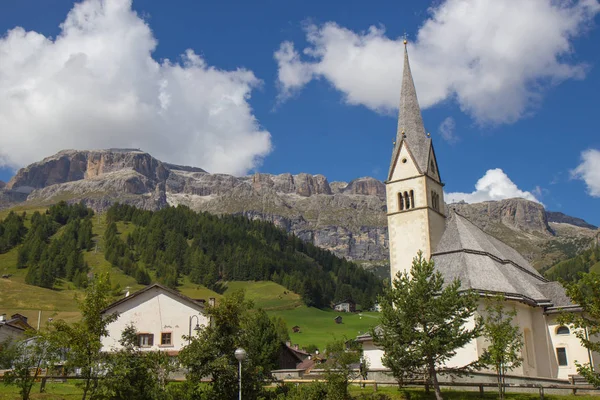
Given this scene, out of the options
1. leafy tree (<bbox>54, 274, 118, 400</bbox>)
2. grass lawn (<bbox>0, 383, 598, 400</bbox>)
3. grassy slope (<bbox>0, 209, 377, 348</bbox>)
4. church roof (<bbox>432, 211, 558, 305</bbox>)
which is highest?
grassy slope (<bbox>0, 209, 377, 348</bbox>)

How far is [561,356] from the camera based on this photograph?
4981cm

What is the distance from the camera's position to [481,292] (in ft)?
148

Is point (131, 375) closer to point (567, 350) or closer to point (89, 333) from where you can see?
point (89, 333)

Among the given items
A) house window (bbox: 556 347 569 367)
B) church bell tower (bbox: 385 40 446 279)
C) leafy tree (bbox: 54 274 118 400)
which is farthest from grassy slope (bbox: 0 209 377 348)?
leafy tree (bbox: 54 274 118 400)

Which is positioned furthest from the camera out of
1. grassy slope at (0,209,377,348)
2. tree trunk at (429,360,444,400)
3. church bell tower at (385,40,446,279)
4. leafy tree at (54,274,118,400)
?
grassy slope at (0,209,377,348)

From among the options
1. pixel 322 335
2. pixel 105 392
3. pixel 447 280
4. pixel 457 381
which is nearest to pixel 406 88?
pixel 447 280

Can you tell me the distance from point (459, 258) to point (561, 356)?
1150cm

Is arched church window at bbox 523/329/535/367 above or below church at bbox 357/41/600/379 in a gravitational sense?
A: below

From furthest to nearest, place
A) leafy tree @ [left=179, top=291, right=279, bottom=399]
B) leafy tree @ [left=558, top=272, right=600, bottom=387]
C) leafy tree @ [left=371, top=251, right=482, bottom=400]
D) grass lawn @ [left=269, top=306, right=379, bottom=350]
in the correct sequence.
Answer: grass lawn @ [left=269, top=306, right=379, bottom=350], leafy tree @ [left=371, top=251, right=482, bottom=400], leafy tree @ [left=179, top=291, right=279, bottom=399], leafy tree @ [left=558, top=272, right=600, bottom=387]

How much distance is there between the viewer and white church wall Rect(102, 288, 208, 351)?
5547cm

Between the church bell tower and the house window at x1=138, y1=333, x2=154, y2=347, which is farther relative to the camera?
the church bell tower

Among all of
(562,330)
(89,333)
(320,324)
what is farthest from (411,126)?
(320,324)

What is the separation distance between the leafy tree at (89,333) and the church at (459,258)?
19.5m

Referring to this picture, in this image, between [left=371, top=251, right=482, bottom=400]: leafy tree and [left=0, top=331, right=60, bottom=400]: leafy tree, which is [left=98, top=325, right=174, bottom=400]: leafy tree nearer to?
[left=0, top=331, right=60, bottom=400]: leafy tree
